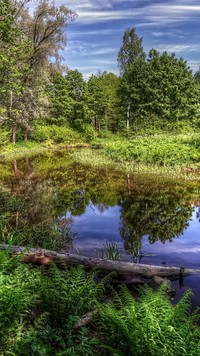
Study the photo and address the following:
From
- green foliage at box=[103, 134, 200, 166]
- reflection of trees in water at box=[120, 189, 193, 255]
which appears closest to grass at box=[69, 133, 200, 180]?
green foliage at box=[103, 134, 200, 166]

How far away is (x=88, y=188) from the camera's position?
18188 millimetres

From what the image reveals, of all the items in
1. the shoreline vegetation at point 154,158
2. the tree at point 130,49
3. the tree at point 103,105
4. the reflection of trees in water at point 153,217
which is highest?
the tree at point 130,49

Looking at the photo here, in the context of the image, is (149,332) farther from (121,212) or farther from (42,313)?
(121,212)

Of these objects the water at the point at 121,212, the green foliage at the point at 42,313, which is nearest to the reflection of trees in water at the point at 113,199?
the water at the point at 121,212

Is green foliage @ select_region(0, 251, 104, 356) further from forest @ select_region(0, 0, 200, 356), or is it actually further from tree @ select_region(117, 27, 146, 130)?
tree @ select_region(117, 27, 146, 130)

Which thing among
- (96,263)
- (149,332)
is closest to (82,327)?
(149,332)

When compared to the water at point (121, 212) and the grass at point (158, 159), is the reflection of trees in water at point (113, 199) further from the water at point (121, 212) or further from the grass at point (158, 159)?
the grass at point (158, 159)

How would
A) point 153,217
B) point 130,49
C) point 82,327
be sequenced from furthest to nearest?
point 130,49 < point 153,217 < point 82,327

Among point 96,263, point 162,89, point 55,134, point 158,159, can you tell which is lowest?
point 96,263

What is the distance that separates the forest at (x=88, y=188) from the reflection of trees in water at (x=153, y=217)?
4 centimetres

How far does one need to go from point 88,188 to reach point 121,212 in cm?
475

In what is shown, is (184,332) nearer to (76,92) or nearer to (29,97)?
(29,97)

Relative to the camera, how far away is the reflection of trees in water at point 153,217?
1087 cm

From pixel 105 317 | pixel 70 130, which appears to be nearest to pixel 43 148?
pixel 70 130
